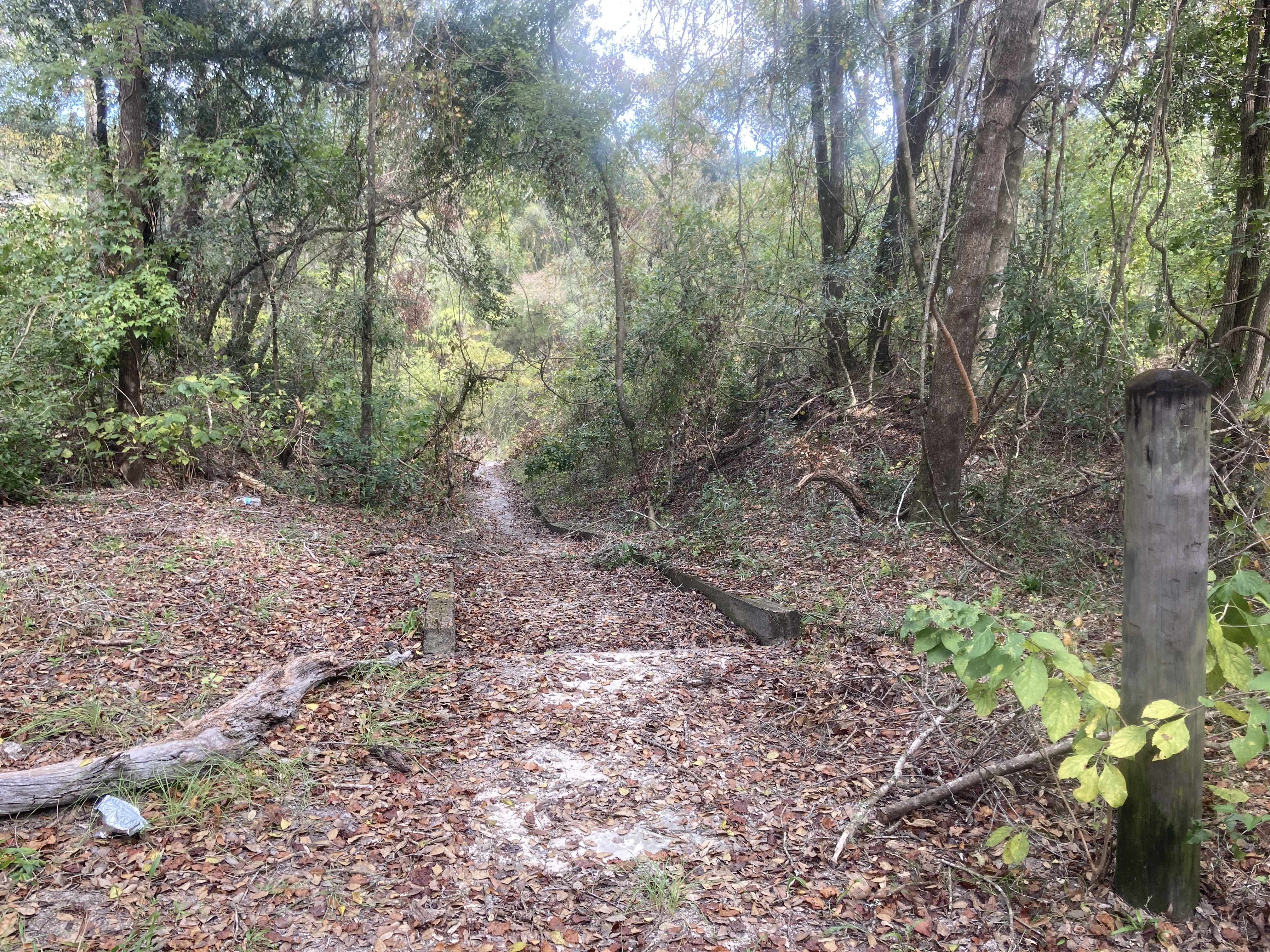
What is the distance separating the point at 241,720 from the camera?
3.53 meters

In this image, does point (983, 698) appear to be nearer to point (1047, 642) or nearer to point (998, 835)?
point (1047, 642)

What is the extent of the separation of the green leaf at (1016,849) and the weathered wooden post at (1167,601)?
0.31 meters

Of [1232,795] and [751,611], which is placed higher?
[1232,795]

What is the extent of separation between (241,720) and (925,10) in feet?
32.2

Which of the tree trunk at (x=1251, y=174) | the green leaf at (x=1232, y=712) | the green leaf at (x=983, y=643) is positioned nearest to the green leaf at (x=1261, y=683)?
the green leaf at (x=1232, y=712)

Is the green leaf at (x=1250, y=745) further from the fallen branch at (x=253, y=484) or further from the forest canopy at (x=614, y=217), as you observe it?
the fallen branch at (x=253, y=484)

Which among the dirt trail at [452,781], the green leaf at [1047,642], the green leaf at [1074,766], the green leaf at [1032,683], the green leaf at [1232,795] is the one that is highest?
the green leaf at [1047,642]

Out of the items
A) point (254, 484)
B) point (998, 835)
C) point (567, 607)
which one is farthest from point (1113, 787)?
point (254, 484)

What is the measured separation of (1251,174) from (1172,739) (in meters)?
7.43

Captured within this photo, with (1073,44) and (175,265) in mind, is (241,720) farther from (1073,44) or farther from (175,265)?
(1073,44)

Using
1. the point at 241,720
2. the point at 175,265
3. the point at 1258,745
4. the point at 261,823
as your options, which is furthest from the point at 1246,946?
the point at 175,265

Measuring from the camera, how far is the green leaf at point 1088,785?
2.10 m

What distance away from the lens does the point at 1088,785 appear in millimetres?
2105

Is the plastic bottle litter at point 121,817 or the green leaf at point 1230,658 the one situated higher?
the green leaf at point 1230,658
